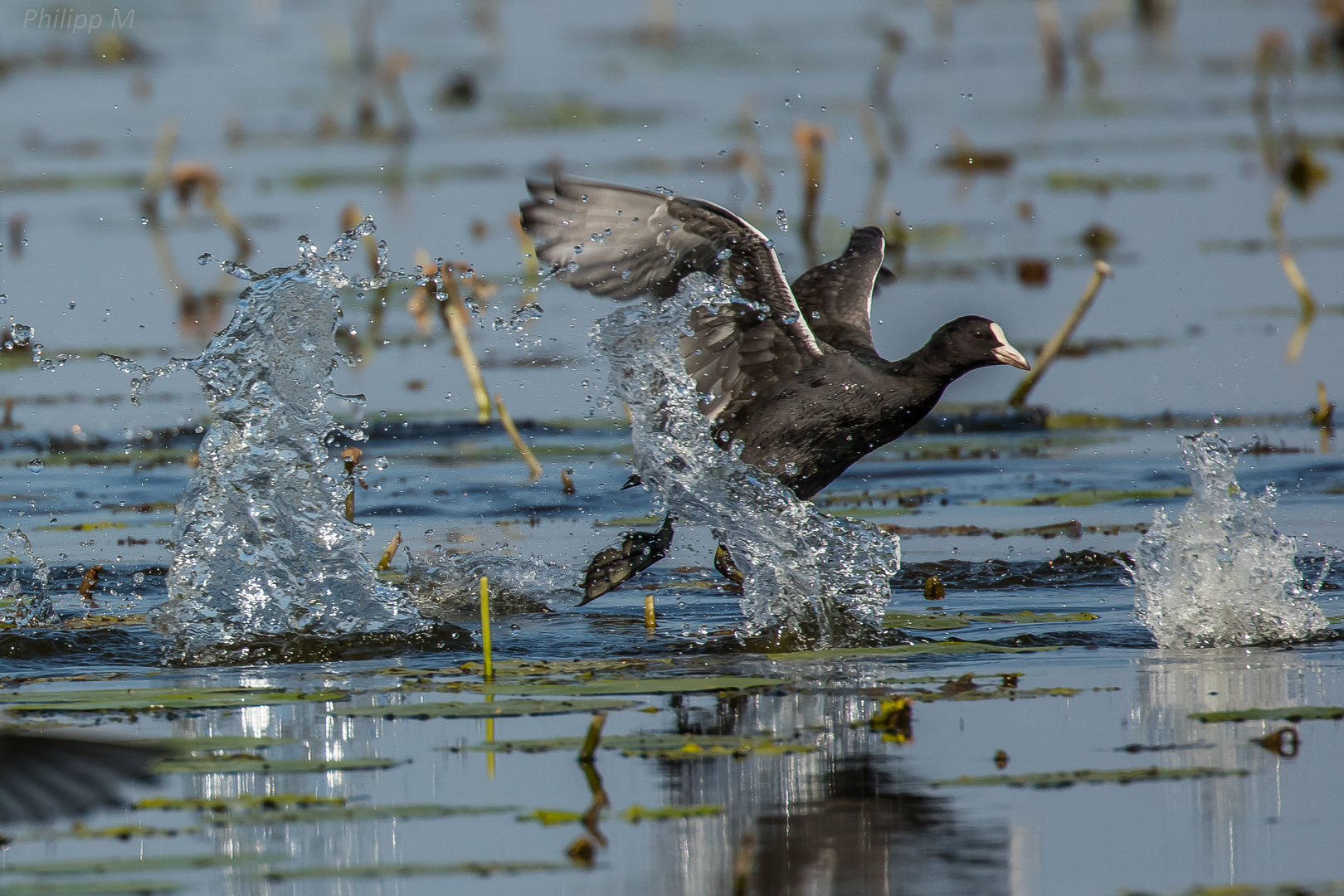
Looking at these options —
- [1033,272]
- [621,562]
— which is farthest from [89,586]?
[1033,272]

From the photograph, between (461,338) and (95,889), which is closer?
(95,889)

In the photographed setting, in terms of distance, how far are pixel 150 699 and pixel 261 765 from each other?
754 millimetres

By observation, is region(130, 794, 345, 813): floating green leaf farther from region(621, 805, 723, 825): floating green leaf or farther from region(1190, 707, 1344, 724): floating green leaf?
region(1190, 707, 1344, 724): floating green leaf

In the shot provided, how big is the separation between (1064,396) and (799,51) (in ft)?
56.7

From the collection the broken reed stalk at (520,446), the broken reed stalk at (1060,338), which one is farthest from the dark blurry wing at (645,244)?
the broken reed stalk at (1060,338)

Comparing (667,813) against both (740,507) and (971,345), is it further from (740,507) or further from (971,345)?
(971,345)

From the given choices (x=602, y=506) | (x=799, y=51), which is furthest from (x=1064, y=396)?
(x=799, y=51)

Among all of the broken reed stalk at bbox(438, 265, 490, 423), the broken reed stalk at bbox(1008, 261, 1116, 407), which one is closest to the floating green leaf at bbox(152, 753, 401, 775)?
the broken reed stalk at bbox(438, 265, 490, 423)

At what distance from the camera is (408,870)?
12.3 feet

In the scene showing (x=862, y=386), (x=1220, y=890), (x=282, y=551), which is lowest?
(x=1220, y=890)

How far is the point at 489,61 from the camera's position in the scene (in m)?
27.3

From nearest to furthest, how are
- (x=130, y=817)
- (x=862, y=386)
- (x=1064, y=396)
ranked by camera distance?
(x=130, y=817)
(x=862, y=386)
(x=1064, y=396)

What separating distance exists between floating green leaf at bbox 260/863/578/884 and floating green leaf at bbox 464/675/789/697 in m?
1.41

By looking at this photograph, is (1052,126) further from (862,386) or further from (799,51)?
(862,386)
